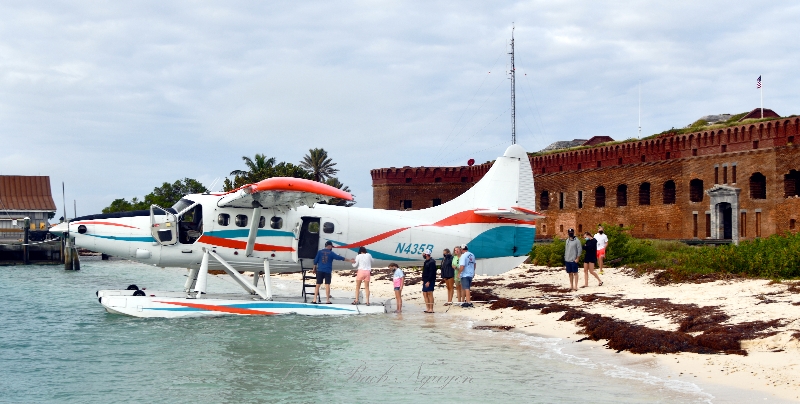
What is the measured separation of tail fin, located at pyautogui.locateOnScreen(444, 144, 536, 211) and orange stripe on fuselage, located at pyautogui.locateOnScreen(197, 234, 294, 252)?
14.8 feet

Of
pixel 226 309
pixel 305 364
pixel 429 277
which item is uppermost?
pixel 429 277

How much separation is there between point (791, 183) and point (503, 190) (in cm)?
2326

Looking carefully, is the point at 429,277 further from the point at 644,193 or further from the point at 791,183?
the point at 644,193

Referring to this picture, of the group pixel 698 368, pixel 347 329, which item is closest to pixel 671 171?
pixel 347 329

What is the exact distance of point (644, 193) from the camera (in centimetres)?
4553

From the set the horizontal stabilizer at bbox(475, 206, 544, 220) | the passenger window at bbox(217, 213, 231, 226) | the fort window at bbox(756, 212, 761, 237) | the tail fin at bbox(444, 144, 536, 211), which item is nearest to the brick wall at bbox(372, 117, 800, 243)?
the fort window at bbox(756, 212, 761, 237)

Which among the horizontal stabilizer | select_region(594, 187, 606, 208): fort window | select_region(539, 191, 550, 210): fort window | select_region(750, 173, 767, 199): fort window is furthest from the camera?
select_region(539, 191, 550, 210): fort window

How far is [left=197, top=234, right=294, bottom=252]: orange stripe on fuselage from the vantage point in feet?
54.7

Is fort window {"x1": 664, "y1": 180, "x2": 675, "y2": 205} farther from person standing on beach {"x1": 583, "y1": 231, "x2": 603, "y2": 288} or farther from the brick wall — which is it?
person standing on beach {"x1": 583, "y1": 231, "x2": 603, "y2": 288}

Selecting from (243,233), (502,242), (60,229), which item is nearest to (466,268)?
(502,242)

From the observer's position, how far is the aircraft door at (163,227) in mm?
16375

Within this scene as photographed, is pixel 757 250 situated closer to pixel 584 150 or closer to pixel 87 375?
pixel 87 375

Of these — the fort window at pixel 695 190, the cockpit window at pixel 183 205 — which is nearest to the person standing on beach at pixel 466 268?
the cockpit window at pixel 183 205

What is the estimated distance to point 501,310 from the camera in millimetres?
17203
